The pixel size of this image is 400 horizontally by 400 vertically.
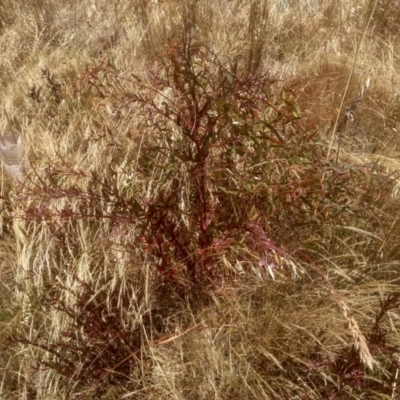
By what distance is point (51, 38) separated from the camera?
3281mm

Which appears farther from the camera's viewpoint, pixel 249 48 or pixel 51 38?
pixel 51 38

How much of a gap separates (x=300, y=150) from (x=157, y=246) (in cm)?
54

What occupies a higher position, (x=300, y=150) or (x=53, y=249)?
(x=300, y=150)

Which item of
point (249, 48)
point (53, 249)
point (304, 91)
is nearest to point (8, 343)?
point (53, 249)

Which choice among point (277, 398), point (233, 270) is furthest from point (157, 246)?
point (277, 398)

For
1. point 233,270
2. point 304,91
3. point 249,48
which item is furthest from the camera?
point 249,48

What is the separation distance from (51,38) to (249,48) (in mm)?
1379

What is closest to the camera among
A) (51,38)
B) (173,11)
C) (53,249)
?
(53,249)

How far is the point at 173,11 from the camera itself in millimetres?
3070

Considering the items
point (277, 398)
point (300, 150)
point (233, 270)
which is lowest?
point (277, 398)

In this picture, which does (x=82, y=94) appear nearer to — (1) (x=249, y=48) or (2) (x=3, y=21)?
(1) (x=249, y=48)

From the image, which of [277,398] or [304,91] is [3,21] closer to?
[304,91]

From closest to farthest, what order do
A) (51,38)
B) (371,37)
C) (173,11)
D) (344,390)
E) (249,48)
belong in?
(344,390)
(249,48)
(371,37)
(173,11)
(51,38)

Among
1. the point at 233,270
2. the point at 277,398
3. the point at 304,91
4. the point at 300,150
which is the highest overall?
the point at 300,150
